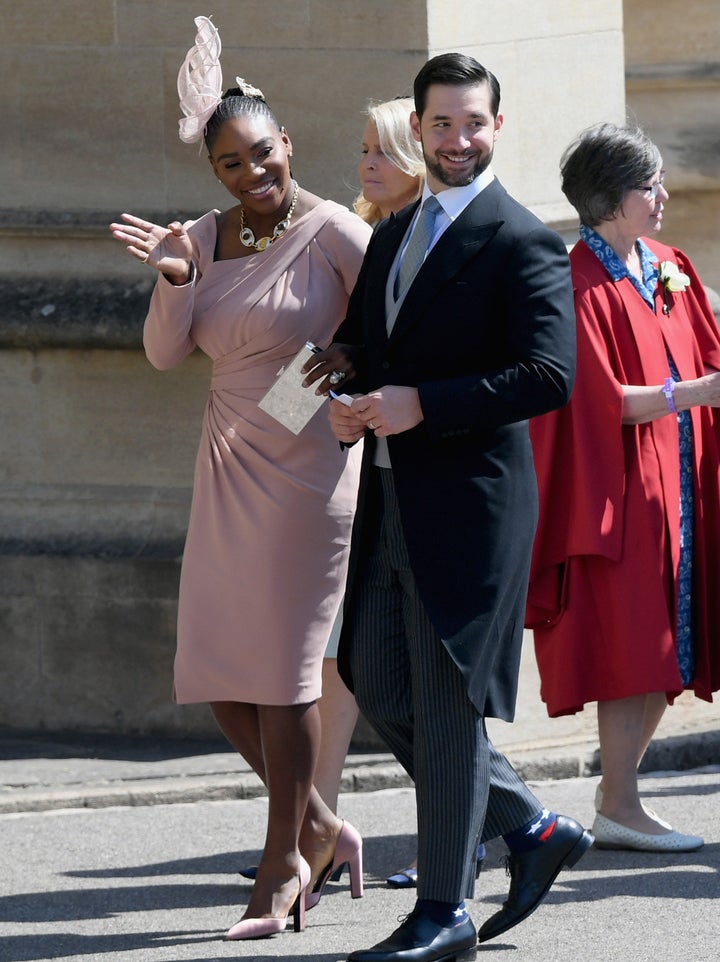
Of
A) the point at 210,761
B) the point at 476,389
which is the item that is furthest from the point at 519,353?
the point at 210,761

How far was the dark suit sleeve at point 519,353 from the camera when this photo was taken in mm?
4277

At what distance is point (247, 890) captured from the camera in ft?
17.3

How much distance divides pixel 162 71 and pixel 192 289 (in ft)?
7.71

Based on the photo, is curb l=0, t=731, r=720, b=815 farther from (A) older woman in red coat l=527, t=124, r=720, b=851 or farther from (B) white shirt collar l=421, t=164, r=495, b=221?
(B) white shirt collar l=421, t=164, r=495, b=221

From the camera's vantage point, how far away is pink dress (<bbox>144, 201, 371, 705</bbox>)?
4859 mm

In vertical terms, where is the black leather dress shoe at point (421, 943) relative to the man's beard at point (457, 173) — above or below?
below

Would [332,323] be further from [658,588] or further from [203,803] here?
[203,803]

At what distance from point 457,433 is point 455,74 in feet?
2.49

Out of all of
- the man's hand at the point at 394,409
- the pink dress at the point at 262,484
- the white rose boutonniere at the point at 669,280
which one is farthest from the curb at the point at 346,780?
the man's hand at the point at 394,409

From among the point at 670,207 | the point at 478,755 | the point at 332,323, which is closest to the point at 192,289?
the point at 332,323

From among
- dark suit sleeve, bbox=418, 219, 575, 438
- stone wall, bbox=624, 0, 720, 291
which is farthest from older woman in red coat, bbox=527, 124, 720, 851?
stone wall, bbox=624, 0, 720, 291

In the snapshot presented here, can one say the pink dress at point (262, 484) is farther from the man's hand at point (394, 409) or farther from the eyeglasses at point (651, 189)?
the eyeglasses at point (651, 189)

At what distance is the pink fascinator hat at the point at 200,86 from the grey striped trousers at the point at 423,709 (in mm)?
1043

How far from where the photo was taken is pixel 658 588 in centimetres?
555
